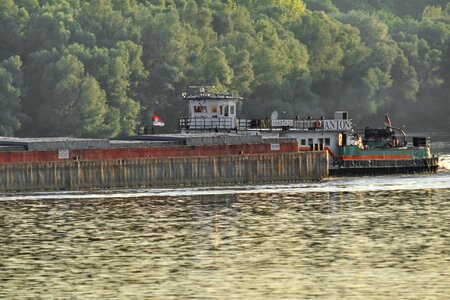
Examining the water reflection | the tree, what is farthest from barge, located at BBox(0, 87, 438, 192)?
the tree

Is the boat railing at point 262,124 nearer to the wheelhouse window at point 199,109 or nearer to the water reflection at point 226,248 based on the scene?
the wheelhouse window at point 199,109

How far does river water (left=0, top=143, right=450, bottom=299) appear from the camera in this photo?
195 feet

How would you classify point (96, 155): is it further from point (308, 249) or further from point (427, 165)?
point (308, 249)

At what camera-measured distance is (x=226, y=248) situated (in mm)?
71500

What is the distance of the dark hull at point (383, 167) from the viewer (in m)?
126

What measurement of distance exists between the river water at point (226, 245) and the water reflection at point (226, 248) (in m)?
0.06

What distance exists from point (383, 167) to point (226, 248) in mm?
58623

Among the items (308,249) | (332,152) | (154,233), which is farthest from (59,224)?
(332,152)

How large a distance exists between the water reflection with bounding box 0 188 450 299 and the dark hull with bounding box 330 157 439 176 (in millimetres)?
23493

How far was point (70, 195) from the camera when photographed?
350 ft

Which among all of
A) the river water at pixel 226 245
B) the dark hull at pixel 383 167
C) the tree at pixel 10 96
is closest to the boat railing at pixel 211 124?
the dark hull at pixel 383 167

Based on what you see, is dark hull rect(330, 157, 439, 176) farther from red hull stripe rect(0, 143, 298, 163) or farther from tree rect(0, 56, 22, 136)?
tree rect(0, 56, 22, 136)

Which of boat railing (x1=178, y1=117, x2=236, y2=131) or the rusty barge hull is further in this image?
boat railing (x1=178, y1=117, x2=236, y2=131)

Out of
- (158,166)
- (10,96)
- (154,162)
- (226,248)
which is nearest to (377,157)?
(158,166)
